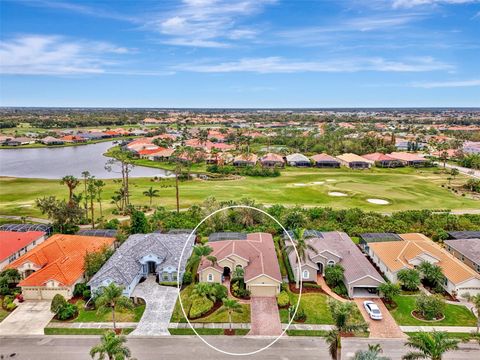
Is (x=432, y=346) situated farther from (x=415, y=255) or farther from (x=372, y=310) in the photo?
(x=415, y=255)

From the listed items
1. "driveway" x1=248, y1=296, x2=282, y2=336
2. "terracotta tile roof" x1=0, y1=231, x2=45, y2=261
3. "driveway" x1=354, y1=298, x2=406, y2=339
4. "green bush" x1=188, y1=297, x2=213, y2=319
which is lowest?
"driveway" x1=248, y1=296, x2=282, y2=336

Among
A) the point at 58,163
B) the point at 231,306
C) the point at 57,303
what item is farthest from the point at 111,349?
the point at 58,163

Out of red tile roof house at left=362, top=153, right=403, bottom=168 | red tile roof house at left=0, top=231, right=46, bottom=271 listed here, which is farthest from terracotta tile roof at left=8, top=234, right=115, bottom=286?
red tile roof house at left=362, top=153, right=403, bottom=168

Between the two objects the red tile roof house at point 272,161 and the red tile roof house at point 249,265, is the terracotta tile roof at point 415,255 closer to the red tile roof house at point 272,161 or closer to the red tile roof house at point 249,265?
the red tile roof house at point 249,265

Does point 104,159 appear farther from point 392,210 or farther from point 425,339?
point 425,339

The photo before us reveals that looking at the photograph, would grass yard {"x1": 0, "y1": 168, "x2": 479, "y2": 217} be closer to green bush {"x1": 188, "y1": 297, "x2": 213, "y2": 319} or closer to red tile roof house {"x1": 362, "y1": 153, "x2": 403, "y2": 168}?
red tile roof house {"x1": 362, "y1": 153, "x2": 403, "y2": 168}

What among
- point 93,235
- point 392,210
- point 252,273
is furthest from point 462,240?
point 93,235
